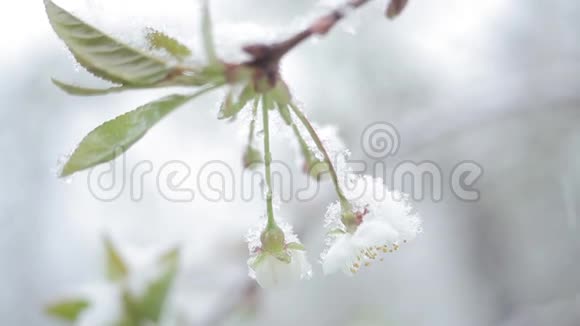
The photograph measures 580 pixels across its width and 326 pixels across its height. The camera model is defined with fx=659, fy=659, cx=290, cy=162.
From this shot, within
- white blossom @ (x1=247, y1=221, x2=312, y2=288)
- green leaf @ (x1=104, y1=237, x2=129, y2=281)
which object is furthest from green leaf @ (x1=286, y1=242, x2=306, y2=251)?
green leaf @ (x1=104, y1=237, x2=129, y2=281)

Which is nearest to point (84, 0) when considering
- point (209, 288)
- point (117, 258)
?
point (117, 258)

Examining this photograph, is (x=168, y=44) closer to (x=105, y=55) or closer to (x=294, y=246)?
(x=105, y=55)

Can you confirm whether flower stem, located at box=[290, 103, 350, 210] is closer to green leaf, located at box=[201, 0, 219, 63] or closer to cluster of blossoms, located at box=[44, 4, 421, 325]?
cluster of blossoms, located at box=[44, 4, 421, 325]

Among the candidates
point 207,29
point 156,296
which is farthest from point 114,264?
point 207,29

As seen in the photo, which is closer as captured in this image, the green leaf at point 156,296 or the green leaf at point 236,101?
the green leaf at point 236,101

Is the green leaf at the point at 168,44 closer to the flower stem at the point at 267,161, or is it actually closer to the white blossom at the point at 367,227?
the flower stem at the point at 267,161

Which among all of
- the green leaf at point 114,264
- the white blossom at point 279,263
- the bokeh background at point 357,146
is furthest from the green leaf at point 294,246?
the bokeh background at point 357,146
